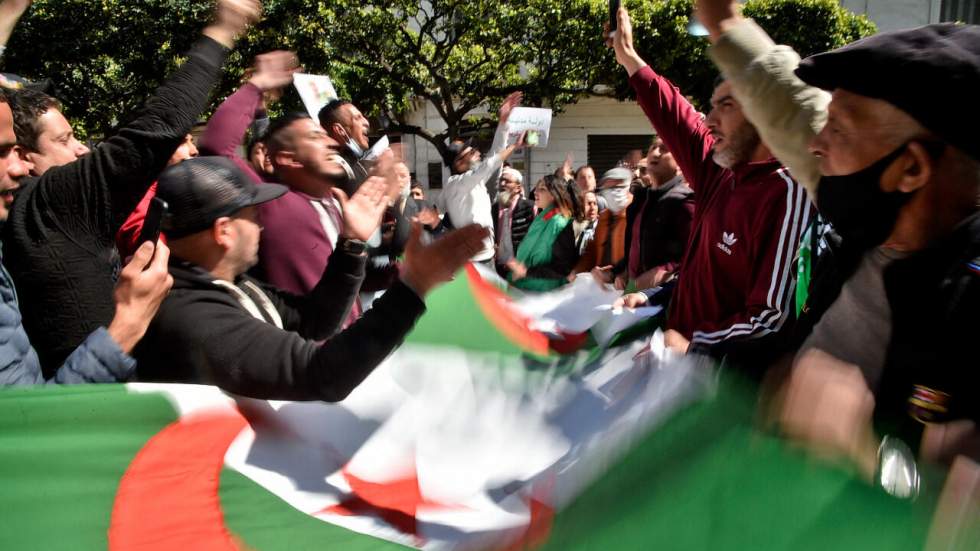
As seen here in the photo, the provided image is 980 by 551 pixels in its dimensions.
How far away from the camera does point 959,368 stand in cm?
126

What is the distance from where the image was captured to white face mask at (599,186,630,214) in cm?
611

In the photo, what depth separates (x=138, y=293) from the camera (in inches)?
71.0

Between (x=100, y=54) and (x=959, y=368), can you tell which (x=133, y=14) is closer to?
(x=100, y=54)

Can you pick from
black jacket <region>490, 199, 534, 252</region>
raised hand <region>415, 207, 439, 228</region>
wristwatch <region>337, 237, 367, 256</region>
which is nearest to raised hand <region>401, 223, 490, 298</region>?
wristwatch <region>337, 237, 367, 256</region>

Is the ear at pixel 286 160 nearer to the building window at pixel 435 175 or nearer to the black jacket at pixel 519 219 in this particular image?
the black jacket at pixel 519 219

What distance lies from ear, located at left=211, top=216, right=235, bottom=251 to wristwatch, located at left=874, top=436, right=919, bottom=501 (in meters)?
1.63

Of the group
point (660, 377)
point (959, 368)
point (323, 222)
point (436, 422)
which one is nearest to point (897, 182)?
point (959, 368)

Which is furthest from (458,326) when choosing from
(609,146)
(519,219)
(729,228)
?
(609,146)

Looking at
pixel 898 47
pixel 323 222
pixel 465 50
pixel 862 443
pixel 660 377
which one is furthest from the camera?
pixel 465 50

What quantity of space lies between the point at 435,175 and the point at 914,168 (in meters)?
22.7

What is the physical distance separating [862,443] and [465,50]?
731 inches

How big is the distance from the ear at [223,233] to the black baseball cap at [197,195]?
19mm

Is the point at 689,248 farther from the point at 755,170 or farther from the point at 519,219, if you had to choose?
the point at 519,219

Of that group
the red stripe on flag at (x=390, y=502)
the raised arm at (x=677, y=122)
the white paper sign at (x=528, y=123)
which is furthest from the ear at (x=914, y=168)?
the white paper sign at (x=528, y=123)
